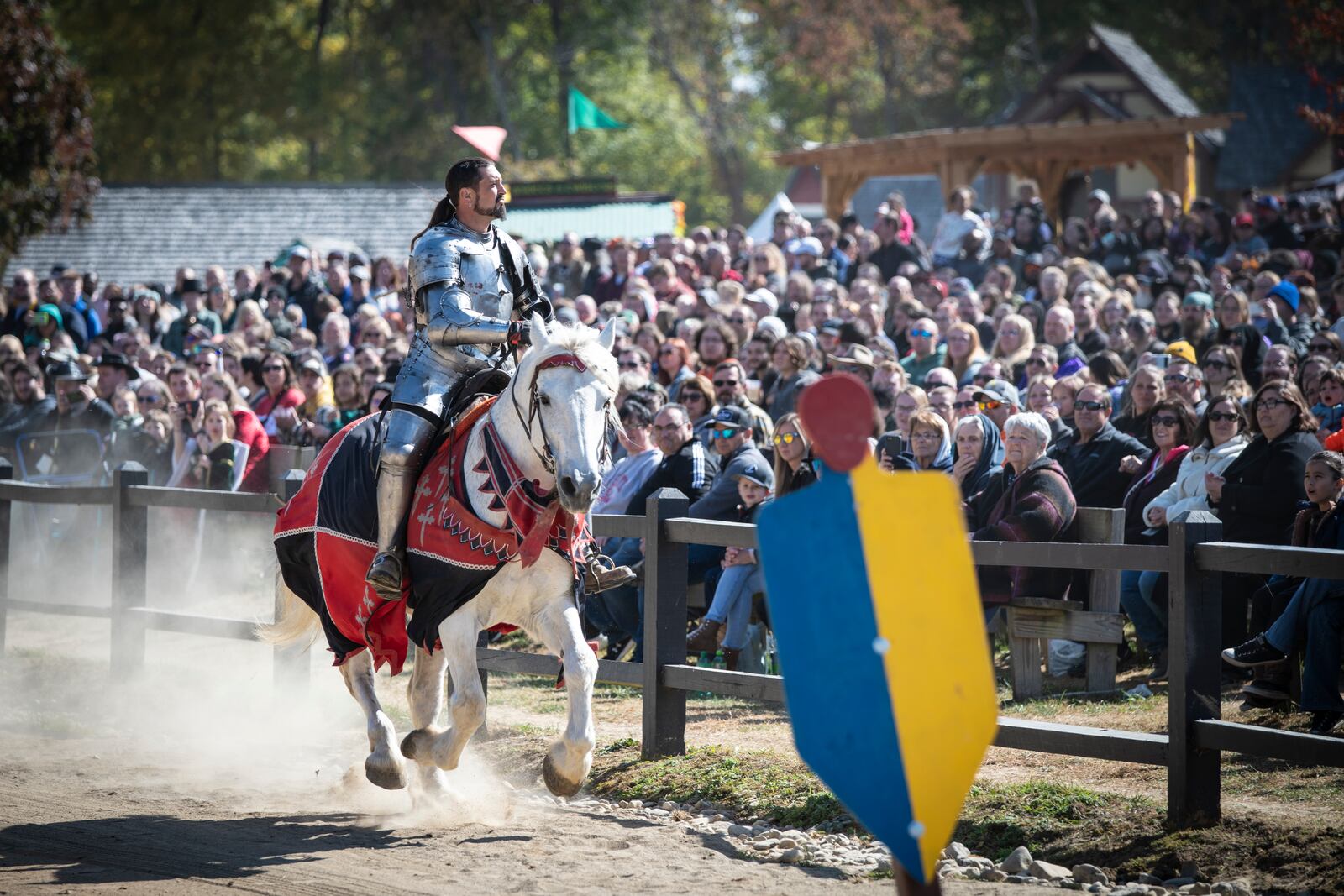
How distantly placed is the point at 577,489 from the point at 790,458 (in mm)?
3454

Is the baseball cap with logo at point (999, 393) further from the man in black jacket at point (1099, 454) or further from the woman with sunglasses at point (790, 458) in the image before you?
the woman with sunglasses at point (790, 458)

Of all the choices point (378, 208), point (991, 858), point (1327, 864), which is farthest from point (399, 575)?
point (378, 208)

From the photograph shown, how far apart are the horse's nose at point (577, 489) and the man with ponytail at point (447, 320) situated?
1.09m

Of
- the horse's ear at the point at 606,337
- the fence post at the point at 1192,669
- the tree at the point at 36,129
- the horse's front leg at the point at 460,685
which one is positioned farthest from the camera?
the tree at the point at 36,129

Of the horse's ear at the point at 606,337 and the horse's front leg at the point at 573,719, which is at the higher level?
the horse's ear at the point at 606,337

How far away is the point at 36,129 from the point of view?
32.1 metres

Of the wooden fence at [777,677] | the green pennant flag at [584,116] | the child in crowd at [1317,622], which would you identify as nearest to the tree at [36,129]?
→ the green pennant flag at [584,116]

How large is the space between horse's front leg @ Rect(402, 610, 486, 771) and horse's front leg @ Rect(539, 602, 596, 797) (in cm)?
39

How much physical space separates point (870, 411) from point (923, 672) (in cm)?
64

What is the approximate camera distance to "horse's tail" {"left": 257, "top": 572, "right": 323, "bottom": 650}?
→ 8.29 meters

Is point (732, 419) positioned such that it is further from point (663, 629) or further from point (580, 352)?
point (580, 352)

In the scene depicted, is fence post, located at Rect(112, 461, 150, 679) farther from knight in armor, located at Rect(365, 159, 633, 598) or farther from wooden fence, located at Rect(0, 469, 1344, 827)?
knight in armor, located at Rect(365, 159, 633, 598)

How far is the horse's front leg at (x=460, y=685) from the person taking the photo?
6.72 meters

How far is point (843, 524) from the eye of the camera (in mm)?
3715
